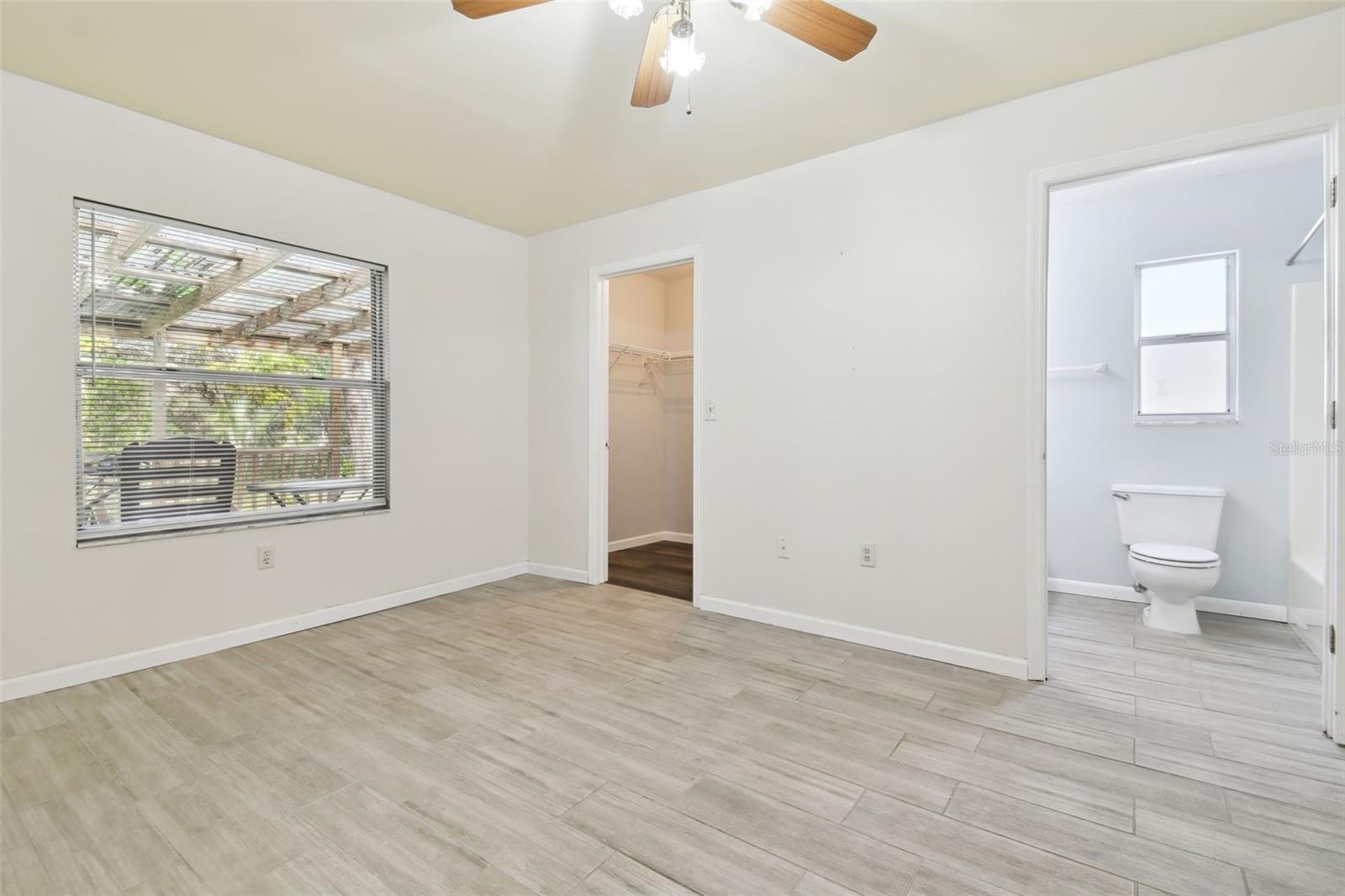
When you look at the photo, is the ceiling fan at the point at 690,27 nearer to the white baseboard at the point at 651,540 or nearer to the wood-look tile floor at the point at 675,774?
the wood-look tile floor at the point at 675,774

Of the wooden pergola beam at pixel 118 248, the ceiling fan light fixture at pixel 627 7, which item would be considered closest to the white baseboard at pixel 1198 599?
the ceiling fan light fixture at pixel 627 7

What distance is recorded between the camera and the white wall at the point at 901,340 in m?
2.37

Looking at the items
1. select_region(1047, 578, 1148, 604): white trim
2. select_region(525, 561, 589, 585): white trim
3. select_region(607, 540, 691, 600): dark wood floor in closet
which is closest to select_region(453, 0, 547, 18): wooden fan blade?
select_region(607, 540, 691, 600): dark wood floor in closet

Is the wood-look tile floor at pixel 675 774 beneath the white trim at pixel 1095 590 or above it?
beneath

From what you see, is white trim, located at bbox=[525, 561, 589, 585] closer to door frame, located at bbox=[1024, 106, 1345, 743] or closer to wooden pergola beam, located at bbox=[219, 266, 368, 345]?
wooden pergola beam, located at bbox=[219, 266, 368, 345]

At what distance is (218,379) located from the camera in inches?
116

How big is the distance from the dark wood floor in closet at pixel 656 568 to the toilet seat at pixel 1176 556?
102 inches

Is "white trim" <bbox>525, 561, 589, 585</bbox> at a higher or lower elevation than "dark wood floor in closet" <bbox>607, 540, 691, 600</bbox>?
higher

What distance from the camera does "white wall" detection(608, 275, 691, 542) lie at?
17.9ft

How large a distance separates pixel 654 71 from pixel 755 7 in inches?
17.7

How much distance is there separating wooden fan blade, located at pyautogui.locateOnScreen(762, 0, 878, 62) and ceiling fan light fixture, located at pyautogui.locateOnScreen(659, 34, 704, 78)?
22 cm

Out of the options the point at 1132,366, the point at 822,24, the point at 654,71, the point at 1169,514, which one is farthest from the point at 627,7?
the point at 1169,514

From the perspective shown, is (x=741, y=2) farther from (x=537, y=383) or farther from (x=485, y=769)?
(x=537, y=383)

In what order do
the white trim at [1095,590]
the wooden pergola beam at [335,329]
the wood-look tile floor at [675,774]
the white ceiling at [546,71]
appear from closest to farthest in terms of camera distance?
1. the wood-look tile floor at [675,774]
2. the white ceiling at [546,71]
3. the wooden pergola beam at [335,329]
4. the white trim at [1095,590]
